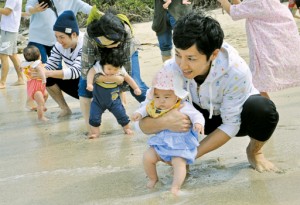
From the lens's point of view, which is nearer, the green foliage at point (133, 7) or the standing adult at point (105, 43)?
the standing adult at point (105, 43)

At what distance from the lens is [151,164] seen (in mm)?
3182

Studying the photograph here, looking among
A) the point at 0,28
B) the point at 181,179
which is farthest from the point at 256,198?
the point at 0,28

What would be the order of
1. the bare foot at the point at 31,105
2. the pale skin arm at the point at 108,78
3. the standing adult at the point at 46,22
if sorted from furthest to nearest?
the standing adult at the point at 46,22 → the bare foot at the point at 31,105 → the pale skin arm at the point at 108,78

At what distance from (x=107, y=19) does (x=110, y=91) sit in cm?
59

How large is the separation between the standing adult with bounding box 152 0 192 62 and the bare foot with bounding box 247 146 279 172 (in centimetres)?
367

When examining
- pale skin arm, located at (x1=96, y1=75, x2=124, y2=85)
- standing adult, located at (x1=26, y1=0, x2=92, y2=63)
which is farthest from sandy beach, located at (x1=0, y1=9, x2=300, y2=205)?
standing adult, located at (x1=26, y1=0, x2=92, y2=63)

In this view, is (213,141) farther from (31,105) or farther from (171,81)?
(31,105)

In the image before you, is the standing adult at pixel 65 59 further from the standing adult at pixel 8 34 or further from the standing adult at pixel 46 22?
the standing adult at pixel 8 34

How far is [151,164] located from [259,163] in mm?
659

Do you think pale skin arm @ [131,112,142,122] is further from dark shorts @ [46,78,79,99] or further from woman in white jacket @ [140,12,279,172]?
dark shorts @ [46,78,79,99]

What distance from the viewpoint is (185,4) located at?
691cm

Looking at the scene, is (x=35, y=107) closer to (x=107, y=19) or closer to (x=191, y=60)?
(x=107, y=19)

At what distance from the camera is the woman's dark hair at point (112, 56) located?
438cm

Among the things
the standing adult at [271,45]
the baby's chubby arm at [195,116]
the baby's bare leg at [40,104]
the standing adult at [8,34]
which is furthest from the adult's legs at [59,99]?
the baby's chubby arm at [195,116]
